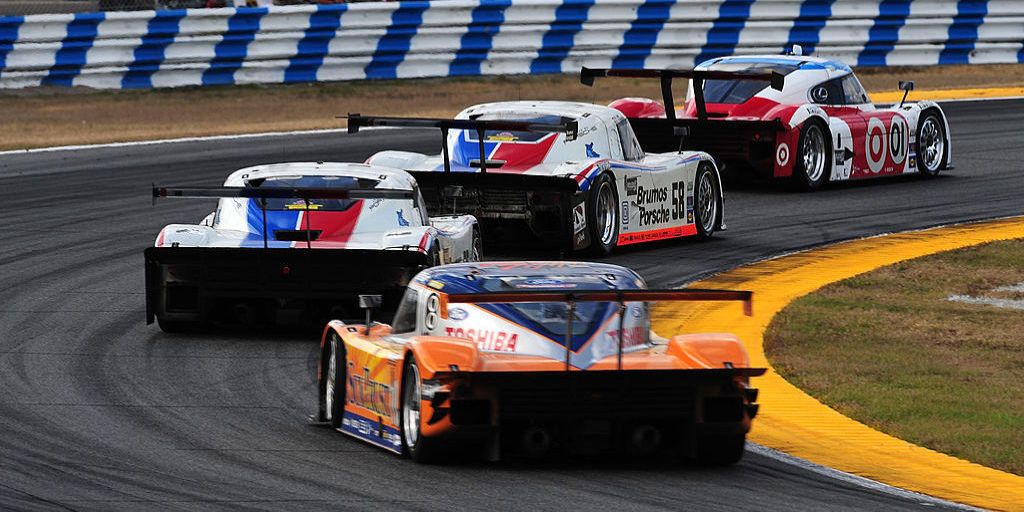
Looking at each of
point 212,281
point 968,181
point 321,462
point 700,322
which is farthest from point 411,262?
point 968,181

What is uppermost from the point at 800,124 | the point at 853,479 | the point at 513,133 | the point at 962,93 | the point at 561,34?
the point at 561,34

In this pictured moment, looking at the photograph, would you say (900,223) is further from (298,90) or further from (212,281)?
(298,90)

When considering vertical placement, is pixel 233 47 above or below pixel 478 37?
below

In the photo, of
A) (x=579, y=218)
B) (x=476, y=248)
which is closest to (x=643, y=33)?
(x=579, y=218)

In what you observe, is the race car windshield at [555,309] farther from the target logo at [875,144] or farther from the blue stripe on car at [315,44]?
the blue stripe on car at [315,44]

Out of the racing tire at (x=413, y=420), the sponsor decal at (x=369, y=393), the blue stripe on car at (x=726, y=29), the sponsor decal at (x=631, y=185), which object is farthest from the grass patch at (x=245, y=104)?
the racing tire at (x=413, y=420)

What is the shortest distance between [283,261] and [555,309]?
3.65 meters

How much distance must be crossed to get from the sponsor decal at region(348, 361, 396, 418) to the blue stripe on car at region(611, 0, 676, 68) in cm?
1892

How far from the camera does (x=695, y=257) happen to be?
16391 mm

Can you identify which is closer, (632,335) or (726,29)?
(632,335)

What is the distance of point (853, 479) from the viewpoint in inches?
338

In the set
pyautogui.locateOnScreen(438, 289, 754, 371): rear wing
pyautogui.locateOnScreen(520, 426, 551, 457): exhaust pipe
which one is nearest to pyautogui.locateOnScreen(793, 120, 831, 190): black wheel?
pyautogui.locateOnScreen(438, 289, 754, 371): rear wing

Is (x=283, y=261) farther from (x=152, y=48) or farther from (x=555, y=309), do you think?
(x=152, y=48)

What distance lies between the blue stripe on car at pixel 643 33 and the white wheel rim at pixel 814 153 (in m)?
7.42
